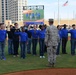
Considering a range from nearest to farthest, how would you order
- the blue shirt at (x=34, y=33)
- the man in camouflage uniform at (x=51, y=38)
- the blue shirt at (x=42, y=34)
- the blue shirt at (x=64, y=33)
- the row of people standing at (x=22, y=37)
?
the man in camouflage uniform at (x=51, y=38) < the row of people standing at (x=22, y=37) < the blue shirt at (x=42, y=34) < the blue shirt at (x=34, y=33) < the blue shirt at (x=64, y=33)

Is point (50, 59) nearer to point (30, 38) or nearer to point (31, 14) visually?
point (30, 38)

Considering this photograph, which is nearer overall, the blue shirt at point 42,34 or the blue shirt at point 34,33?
the blue shirt at point 42,34

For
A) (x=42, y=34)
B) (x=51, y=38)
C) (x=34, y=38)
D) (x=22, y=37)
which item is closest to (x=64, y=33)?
(x=34, y=38)

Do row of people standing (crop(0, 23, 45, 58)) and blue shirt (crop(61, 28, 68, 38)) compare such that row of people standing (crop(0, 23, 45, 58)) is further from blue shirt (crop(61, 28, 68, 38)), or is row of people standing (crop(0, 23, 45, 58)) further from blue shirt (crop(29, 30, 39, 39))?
blue shirt (crop(61, 28, 68, 38))

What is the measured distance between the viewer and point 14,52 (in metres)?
13.8

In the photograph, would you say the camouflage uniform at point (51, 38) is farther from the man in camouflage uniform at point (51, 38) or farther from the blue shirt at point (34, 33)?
the blue shirt at point (34, 33)

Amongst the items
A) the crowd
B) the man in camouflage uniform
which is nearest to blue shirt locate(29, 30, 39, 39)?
the crowd

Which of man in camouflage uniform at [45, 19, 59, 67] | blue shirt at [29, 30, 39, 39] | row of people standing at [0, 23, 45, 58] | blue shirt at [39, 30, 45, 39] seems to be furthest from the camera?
blue shirt at [29, 30, 39, 39]

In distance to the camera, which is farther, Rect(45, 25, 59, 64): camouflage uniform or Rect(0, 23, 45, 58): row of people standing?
Rect(0, 23, 45, 58): row of people standing

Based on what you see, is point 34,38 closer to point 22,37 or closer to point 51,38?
point 22,37

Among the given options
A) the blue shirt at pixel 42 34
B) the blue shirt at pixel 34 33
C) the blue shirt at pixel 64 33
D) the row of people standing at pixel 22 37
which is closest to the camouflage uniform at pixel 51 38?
the row of people standing at pixel 22 37

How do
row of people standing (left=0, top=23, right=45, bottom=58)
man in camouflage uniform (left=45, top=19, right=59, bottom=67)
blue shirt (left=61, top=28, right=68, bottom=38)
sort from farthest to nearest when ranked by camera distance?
blue shirt (left=61, top=28, right=68, bottom=38) < row of people standing (left=0, top=23, right=45, bottom=58) < man in camouflage uniform (left=45, top=19, right=59, bottom=67)

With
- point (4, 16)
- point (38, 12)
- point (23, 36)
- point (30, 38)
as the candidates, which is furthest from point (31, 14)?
point (4, 16)

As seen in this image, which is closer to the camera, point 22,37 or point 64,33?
point 22,37
